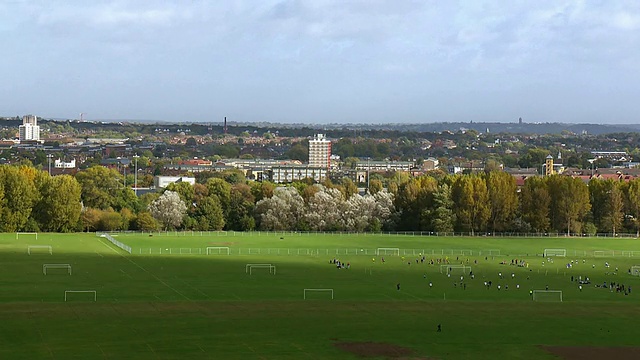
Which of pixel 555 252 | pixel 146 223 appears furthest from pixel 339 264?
pixel 146 223

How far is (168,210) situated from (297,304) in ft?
214

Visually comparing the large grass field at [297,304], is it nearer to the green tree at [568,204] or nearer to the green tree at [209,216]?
the green tree at [568,204]

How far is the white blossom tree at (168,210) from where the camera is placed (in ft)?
398

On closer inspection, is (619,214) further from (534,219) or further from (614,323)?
(614,323)

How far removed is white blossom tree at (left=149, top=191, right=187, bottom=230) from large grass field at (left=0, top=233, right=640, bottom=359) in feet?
79.4

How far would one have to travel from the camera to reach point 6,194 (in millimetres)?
116312

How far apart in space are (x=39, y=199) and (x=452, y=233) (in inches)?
1875

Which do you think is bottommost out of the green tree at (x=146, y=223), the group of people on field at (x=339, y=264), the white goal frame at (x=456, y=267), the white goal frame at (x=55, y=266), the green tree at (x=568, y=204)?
the green tree at (x=146, y=223)

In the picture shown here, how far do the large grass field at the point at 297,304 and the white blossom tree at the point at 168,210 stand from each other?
24.2m

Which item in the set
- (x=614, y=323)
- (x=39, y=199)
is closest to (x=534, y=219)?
(x=39, y=199)

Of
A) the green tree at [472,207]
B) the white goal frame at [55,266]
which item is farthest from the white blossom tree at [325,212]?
the white goal frame at [55,266]

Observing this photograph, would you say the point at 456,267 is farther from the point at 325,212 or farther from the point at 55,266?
the point at 325,212

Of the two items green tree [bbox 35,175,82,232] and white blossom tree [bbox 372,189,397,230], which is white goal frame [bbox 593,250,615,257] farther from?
green tree [bbox 35,175,82,232]

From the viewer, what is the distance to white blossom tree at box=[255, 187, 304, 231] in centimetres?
12406
